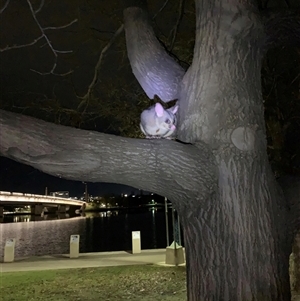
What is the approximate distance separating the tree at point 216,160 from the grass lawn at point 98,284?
405 cm

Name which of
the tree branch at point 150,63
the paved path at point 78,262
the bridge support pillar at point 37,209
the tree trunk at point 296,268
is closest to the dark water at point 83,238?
the paved path at point 78,262

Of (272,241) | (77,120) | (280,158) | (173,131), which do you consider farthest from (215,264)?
(280,158)

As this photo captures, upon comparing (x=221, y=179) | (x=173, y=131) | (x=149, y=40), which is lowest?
(x=221, y=179)

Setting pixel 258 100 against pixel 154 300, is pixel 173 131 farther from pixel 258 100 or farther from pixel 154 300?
pixel 154 300

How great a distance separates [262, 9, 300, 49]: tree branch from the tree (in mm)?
14

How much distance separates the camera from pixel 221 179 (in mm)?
3404

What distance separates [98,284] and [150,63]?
24.1 feet

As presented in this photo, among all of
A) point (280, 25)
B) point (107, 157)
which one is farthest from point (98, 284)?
point (280, 25)

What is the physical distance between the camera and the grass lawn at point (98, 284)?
861 centimetres

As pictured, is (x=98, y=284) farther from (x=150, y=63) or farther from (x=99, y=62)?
(x=150, y=63)

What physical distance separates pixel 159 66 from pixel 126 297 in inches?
230

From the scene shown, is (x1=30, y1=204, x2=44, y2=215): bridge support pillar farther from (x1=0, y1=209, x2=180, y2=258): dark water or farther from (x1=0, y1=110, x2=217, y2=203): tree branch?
(x1=0, y1=110, x2=217, y2=203): tree branch

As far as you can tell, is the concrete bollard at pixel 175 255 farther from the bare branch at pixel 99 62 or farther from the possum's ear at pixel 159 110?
the possum's ear at pixel 159 110

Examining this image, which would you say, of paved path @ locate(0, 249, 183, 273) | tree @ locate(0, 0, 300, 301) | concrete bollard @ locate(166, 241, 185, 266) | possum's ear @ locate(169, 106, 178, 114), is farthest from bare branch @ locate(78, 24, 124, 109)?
paved path @ locate(0, 249, 183, 273)
